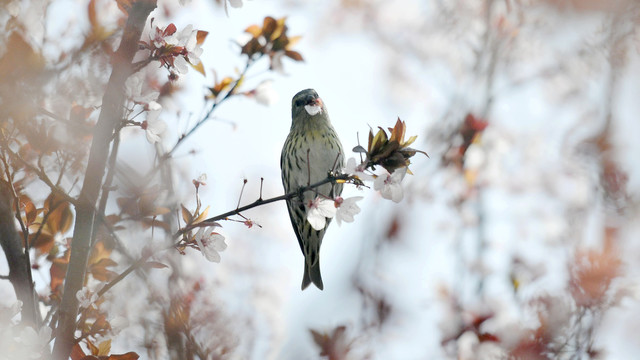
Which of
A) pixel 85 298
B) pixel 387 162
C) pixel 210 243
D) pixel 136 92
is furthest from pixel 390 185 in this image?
pixel 85 298

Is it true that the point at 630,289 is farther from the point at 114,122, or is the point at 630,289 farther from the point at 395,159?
the point at 114,122

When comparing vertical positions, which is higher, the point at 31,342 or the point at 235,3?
the point at 235,3

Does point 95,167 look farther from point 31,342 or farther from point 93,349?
point 93,349

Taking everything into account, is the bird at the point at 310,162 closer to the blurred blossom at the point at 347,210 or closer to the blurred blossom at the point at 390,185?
the blurred blossom at the point at 347,210

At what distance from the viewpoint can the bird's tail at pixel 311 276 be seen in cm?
480

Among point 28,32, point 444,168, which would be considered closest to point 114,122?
point 28,32

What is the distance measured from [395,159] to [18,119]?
1.39 meters

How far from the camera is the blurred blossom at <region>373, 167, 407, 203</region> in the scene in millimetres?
2323

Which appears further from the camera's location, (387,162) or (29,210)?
(29,210)

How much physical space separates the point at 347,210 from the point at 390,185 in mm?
216

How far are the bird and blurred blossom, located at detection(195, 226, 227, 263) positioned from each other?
2.34 metres

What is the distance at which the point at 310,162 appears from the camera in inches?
195

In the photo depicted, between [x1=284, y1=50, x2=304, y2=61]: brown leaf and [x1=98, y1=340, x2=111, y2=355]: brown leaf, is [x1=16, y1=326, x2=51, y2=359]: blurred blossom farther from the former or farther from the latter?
[x1=284, y1=50, x2=304, y2=61]: brown leaf

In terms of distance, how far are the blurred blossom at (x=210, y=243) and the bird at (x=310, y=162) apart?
2338 mm
